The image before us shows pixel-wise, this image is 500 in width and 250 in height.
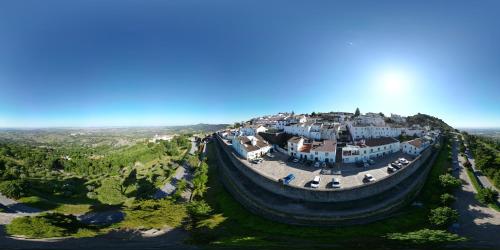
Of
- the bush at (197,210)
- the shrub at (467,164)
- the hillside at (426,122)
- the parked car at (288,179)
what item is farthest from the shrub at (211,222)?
the hillside at (426,122)

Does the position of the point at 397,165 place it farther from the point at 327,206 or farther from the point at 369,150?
the point at 327,206

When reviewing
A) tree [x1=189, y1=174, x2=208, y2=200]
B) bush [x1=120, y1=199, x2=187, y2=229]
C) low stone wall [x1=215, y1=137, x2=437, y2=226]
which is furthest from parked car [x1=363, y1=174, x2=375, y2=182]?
tree [x1=189, y1=174, x2=208, y2=200]

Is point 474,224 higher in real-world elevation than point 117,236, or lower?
higher

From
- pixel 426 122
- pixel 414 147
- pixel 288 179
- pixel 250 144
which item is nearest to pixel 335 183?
pixel 288 179

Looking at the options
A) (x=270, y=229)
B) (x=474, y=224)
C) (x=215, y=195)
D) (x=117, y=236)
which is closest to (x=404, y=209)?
(x=474, y=224)

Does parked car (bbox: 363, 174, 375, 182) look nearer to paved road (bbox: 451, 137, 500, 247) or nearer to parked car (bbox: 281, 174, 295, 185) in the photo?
parked car (bbox: 281, 174, 295, 185)

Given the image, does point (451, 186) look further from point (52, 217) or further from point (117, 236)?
point (52, 217)
